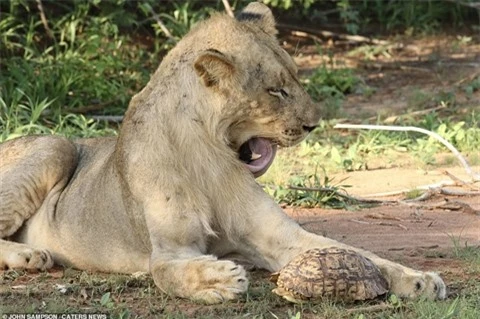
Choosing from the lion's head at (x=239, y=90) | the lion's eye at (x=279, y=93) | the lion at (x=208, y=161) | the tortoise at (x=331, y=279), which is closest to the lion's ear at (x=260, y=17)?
the lion at (x=208, y=161)

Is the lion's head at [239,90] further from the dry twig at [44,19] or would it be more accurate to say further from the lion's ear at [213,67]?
the dry twig at [44,19]

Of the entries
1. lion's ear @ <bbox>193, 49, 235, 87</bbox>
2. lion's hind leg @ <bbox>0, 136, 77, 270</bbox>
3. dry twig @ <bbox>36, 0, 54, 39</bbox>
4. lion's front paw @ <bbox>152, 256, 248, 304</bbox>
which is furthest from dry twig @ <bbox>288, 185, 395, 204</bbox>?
dry twig @ <bbox>36, 0, 54, 39</bbox>

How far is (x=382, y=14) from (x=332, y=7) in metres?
0.56

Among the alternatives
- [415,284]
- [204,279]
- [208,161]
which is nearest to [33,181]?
[208,161]

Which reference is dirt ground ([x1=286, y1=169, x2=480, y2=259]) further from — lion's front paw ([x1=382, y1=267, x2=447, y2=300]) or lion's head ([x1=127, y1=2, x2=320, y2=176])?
lion's head ([x1=127, y1=2, x2=320, y2=176])

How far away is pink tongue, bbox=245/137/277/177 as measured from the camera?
4.98 meters

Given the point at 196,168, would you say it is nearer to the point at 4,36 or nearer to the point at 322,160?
the point at 322,160

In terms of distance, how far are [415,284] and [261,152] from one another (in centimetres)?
96

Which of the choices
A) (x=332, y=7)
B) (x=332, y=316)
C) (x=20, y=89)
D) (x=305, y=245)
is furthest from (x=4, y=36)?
(x=332, y=316)

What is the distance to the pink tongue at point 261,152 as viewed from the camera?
498 centimetres

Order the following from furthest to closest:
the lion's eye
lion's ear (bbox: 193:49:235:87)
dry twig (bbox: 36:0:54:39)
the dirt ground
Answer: dry twig (bbox: 36:0:54:39) → the dirt ground → the lion's eye → lion's ear (bbox: 193:49:235:87)

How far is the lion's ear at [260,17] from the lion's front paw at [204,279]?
123 centimetres

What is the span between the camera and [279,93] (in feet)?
15.9

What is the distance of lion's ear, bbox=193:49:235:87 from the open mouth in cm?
35
